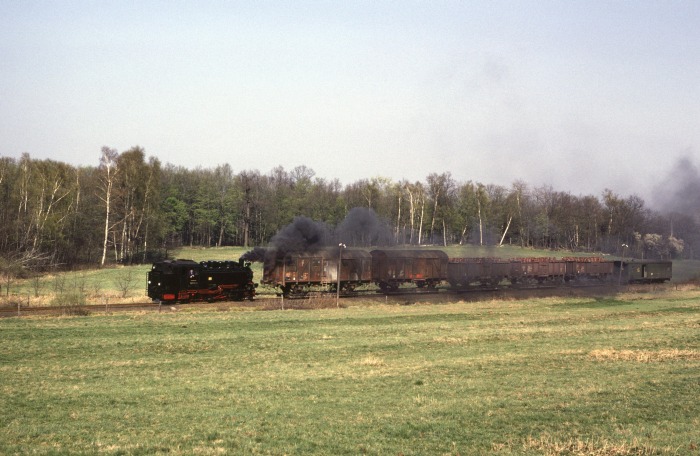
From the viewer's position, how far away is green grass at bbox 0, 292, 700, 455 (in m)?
14.0

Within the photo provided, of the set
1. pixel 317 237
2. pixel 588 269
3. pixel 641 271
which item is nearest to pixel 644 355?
pixel 317 237

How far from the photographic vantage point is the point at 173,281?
4666 cm

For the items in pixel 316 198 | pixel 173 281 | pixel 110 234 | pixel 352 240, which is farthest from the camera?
pixel 316 198

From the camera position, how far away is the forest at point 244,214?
78438 mm

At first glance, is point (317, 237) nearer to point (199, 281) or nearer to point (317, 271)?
point (317, 271)

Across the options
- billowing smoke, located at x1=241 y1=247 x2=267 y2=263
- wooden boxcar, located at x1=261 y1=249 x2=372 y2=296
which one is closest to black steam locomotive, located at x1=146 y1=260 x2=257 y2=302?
billowing smoke, located at x1=241 y1=247 x2=267 y2=263

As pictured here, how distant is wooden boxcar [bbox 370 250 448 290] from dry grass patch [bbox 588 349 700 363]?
31.7 meters

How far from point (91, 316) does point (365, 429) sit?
30158 mm

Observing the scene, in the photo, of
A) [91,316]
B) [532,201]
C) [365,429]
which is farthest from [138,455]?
[532,201]

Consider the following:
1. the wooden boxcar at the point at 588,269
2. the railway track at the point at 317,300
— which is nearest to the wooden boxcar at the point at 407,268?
the railway track at the point at 317,300

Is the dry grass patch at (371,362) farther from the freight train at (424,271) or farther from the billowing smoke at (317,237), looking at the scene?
the billowing smoke at (317,237)

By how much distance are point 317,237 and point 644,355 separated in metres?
35.9

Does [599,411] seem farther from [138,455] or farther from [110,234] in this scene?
[110,234]

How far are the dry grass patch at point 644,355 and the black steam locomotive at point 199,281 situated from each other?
30362 mm
